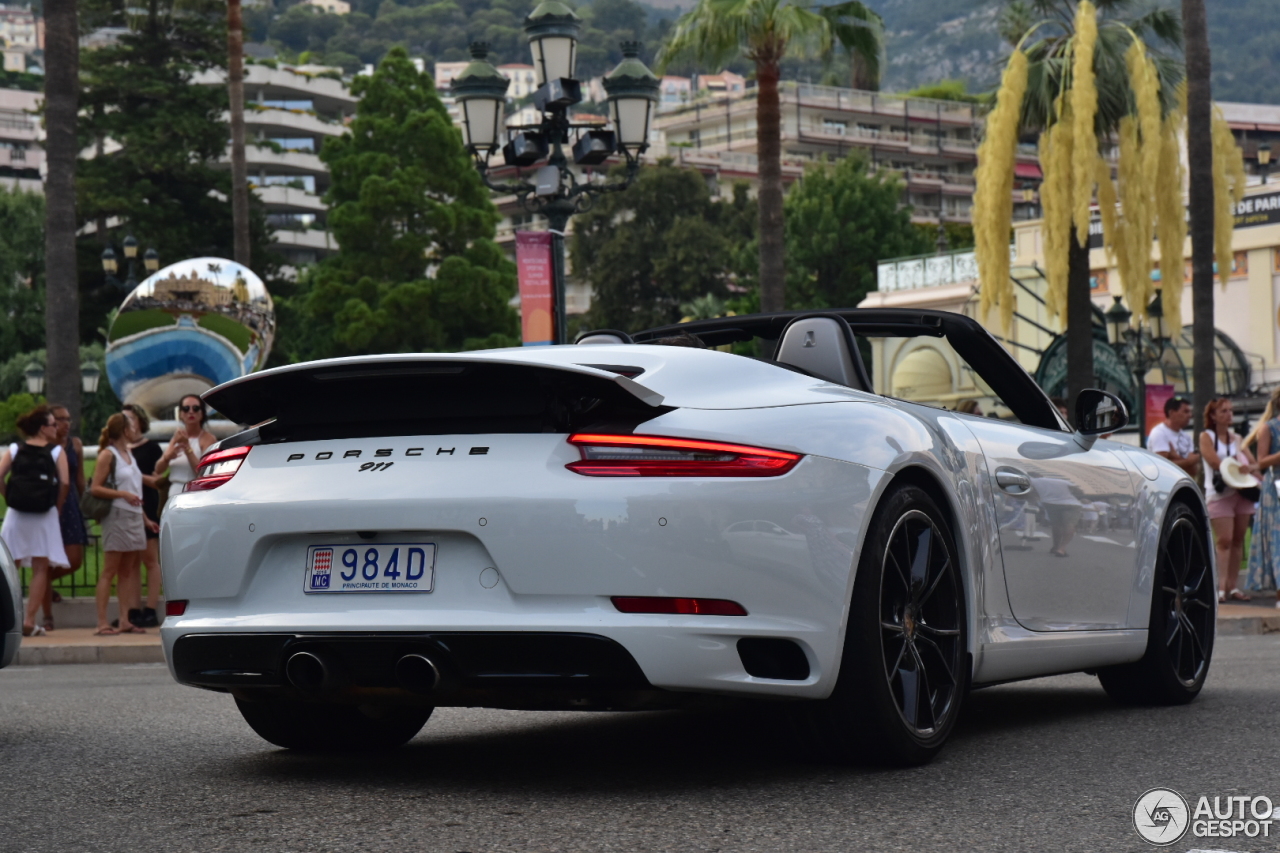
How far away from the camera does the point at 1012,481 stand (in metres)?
5.73

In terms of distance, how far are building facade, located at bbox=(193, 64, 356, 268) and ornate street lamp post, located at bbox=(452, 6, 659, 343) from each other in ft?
265

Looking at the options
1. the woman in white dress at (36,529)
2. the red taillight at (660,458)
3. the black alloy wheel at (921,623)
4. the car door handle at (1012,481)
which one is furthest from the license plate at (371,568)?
the woman in white dress at (36,529)

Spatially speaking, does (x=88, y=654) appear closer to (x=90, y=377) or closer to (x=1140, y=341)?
(x=1140, y=341)

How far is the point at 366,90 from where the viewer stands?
57.1m

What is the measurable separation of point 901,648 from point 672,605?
0.87 metres

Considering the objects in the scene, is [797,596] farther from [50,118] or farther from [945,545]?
[50,118]

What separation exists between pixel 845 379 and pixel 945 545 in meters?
0.59

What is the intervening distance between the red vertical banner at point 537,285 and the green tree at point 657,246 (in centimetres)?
5644

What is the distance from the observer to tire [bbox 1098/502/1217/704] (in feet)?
22.4

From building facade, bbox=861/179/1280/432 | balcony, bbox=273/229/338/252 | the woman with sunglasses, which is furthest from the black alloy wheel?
balcony, bbox=273/229/338/252

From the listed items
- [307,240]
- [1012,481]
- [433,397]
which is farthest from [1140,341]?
[307,240]

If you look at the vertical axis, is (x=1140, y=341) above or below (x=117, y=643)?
above

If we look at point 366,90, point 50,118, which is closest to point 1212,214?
point 50,118

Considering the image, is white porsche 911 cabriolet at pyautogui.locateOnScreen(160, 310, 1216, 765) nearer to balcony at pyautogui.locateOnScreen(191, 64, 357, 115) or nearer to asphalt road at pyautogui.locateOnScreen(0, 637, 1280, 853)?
asphalt road at pyautogui.locateOnScreen(0, 637, 1280, 853)
